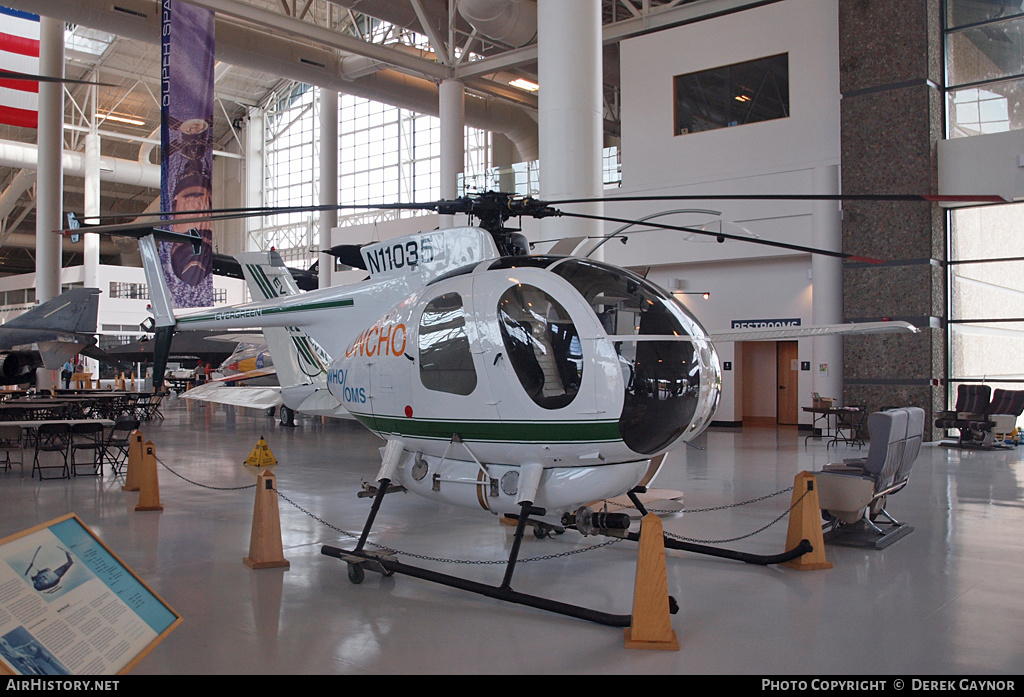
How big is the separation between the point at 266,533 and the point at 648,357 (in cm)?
313

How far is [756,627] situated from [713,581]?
3.13 ft

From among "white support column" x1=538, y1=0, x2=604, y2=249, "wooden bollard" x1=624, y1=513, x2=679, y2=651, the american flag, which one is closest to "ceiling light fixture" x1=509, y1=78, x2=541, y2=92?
the american flag

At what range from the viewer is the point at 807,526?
18.2 feet

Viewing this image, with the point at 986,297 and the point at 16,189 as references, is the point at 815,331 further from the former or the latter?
the point at 16,189

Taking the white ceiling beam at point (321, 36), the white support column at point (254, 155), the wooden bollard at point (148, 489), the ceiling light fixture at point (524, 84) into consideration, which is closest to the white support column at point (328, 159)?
the ceiling light fixture at point (524, 84)

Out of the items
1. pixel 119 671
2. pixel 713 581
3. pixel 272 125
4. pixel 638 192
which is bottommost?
pixel 713 581

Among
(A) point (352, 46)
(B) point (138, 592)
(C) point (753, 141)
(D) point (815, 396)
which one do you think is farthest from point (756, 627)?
(A) point (352, 46)

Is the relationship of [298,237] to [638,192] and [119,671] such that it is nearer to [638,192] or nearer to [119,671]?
[638,192]

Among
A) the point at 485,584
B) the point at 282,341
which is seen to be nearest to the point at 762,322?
the point at 282,341

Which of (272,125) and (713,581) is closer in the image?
(713,581)

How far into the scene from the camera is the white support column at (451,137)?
18.8m

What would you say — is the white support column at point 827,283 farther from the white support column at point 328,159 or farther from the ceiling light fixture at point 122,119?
the ceiling light fixture at point 122,119

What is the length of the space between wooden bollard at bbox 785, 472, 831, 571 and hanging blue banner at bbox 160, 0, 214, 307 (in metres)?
11.4

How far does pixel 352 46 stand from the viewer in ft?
59.2
